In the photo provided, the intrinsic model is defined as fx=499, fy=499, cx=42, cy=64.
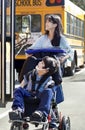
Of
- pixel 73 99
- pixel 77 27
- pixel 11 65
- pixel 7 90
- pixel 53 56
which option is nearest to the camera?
pixel 53 56

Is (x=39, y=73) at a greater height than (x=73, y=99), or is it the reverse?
(x=39, y=73)

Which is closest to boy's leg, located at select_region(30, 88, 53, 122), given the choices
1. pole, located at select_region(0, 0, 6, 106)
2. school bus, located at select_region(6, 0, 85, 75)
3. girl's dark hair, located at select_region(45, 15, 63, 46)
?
girl's dark hair, located at select_region(45, 15, 63, 46)

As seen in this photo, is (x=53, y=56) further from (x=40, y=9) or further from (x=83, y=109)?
(x=40, y=9)

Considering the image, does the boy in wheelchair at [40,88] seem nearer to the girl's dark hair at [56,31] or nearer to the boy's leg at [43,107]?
the boy's leg at [43,107]

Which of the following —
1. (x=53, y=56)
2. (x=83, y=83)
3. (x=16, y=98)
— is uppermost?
(x=53, y=56)

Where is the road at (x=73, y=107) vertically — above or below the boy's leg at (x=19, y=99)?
below

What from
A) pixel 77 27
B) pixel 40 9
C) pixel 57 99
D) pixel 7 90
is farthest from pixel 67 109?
pixel 77 27

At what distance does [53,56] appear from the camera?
6.00 m

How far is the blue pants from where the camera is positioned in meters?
5.57

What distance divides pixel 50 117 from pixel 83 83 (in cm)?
1041

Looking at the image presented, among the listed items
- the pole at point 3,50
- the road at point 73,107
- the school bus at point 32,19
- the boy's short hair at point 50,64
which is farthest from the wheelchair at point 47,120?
the school bus at point 32,19

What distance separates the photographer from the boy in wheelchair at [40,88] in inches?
220

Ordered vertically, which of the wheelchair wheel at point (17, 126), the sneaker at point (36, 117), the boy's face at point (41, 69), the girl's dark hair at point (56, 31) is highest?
the girl's dark hair at point (56, 31)

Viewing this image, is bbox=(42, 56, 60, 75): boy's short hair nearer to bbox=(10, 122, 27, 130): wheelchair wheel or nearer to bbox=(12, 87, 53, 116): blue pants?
bbox=(12, 87, 53, 116): blue pants
